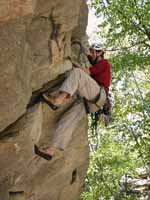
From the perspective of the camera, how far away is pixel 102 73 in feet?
25.8

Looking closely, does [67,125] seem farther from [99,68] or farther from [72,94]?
[99,68]

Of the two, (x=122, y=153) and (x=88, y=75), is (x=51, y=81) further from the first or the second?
(x=122, y=153)

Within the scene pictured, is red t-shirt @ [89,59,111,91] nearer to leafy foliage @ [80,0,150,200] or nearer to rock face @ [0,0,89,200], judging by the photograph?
rock face @ [0,0,89,200]

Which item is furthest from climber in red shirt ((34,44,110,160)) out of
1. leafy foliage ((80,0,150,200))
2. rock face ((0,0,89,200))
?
leafy foliage ((80,0,150,200))

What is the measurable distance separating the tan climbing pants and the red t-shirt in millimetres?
260

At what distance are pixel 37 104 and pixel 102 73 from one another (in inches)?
62.7

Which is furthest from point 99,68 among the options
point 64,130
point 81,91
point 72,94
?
point 64,130

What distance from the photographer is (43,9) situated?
647 centimetres

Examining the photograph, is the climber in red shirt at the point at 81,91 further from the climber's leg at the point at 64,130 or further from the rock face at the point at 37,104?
the rock face at the point at 37,104

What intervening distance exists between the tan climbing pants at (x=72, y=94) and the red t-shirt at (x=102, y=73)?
0.26 metres

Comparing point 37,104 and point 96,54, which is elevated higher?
point 96,54

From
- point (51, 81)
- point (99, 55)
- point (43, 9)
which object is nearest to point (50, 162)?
point (51, 81)

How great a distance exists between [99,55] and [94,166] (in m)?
7.21

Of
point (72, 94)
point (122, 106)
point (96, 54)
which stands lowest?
point (122, 106)
